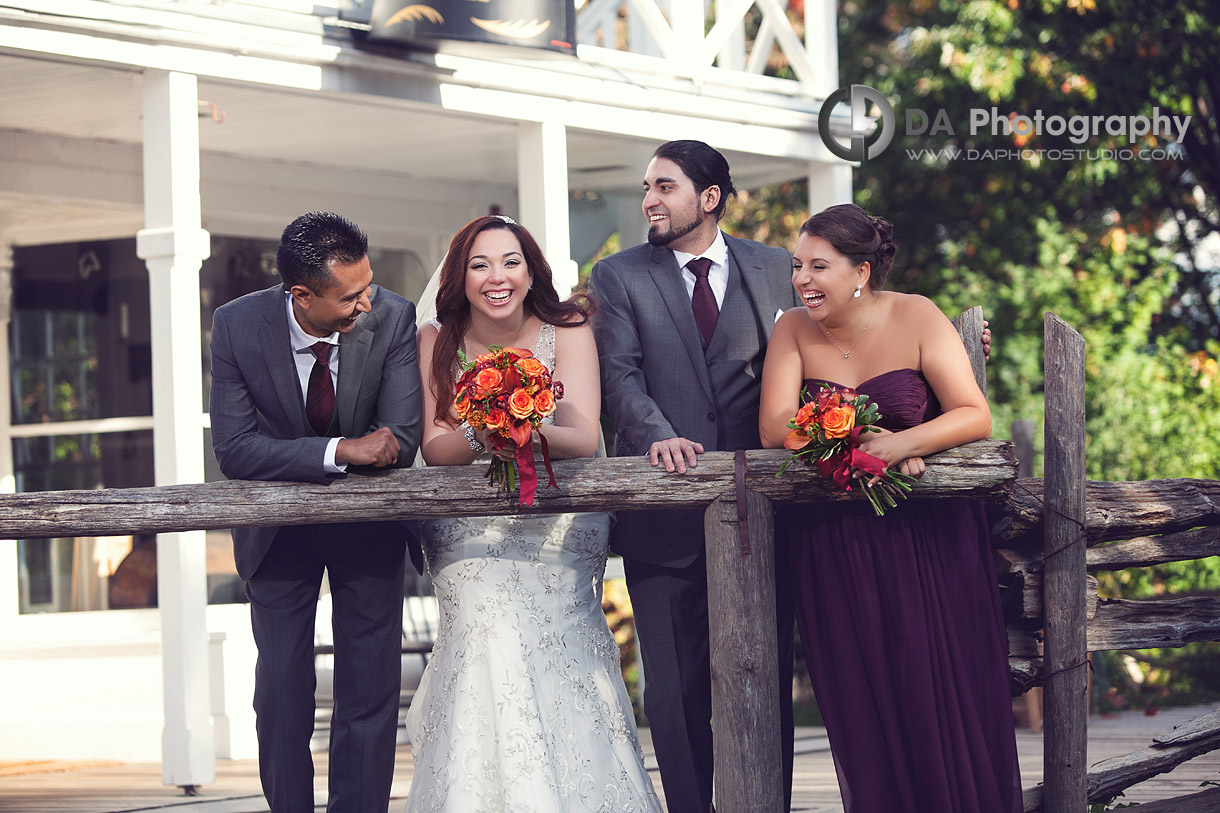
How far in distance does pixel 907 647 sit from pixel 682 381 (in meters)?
1.15

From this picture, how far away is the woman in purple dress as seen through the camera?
4.62 m

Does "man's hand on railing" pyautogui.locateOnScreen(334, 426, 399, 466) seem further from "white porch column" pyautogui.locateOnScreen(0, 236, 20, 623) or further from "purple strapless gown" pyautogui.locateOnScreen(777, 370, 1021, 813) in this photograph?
"white porch column" pyautogui.locateOnScreen(0, 236, 20, 623)

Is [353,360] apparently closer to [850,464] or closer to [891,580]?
[850,464]

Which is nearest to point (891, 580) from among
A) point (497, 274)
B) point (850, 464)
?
point (850, 464)

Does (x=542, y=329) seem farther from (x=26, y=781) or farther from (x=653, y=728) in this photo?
(x=26, y=781)

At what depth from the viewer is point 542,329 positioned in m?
4.85

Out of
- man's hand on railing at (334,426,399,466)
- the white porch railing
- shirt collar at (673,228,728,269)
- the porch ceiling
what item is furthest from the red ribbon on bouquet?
the white porch railing

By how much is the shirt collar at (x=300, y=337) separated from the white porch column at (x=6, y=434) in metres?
4.55

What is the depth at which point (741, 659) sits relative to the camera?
180 inches

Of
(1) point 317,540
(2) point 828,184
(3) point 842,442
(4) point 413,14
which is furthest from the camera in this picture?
(2) point 828,184

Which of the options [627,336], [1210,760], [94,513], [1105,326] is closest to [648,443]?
[627,336]

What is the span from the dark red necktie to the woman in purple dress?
1409mm

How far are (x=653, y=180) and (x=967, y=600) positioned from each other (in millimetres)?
1767

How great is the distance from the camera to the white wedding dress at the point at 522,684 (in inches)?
177
